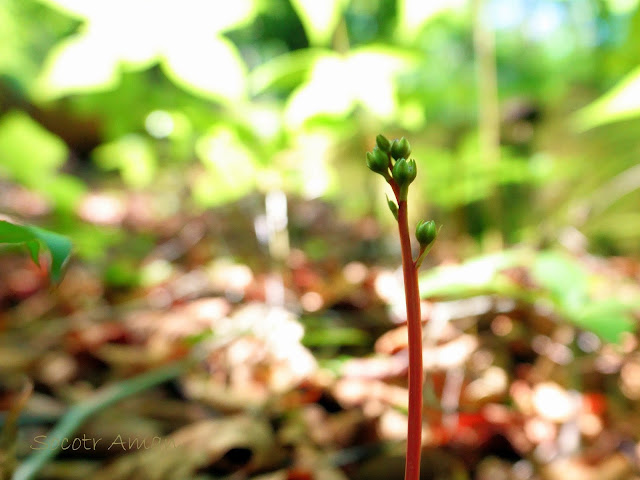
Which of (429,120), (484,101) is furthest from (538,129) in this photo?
(484,101)

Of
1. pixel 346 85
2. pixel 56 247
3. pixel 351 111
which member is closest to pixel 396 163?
pixel 56 247

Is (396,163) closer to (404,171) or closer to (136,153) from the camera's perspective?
(404,171)

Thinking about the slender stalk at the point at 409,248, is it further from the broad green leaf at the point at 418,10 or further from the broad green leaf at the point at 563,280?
the broad green leaf at the point at 418,10

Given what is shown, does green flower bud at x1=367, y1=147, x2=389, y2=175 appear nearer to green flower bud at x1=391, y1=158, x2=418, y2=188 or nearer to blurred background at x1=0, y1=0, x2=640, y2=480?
green flower bud at x1=391, y1=158, x2=418, y2=188

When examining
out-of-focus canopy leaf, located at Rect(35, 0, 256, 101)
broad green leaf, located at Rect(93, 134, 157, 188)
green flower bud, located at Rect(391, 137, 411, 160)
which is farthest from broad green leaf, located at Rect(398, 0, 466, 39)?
broad green leaf, located at Rect(93, 134, 157, 188)

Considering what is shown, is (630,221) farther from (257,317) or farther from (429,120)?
(257,317)

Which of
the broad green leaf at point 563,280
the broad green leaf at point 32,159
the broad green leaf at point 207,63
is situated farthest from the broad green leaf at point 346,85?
the broad green leaf at point 32,159
